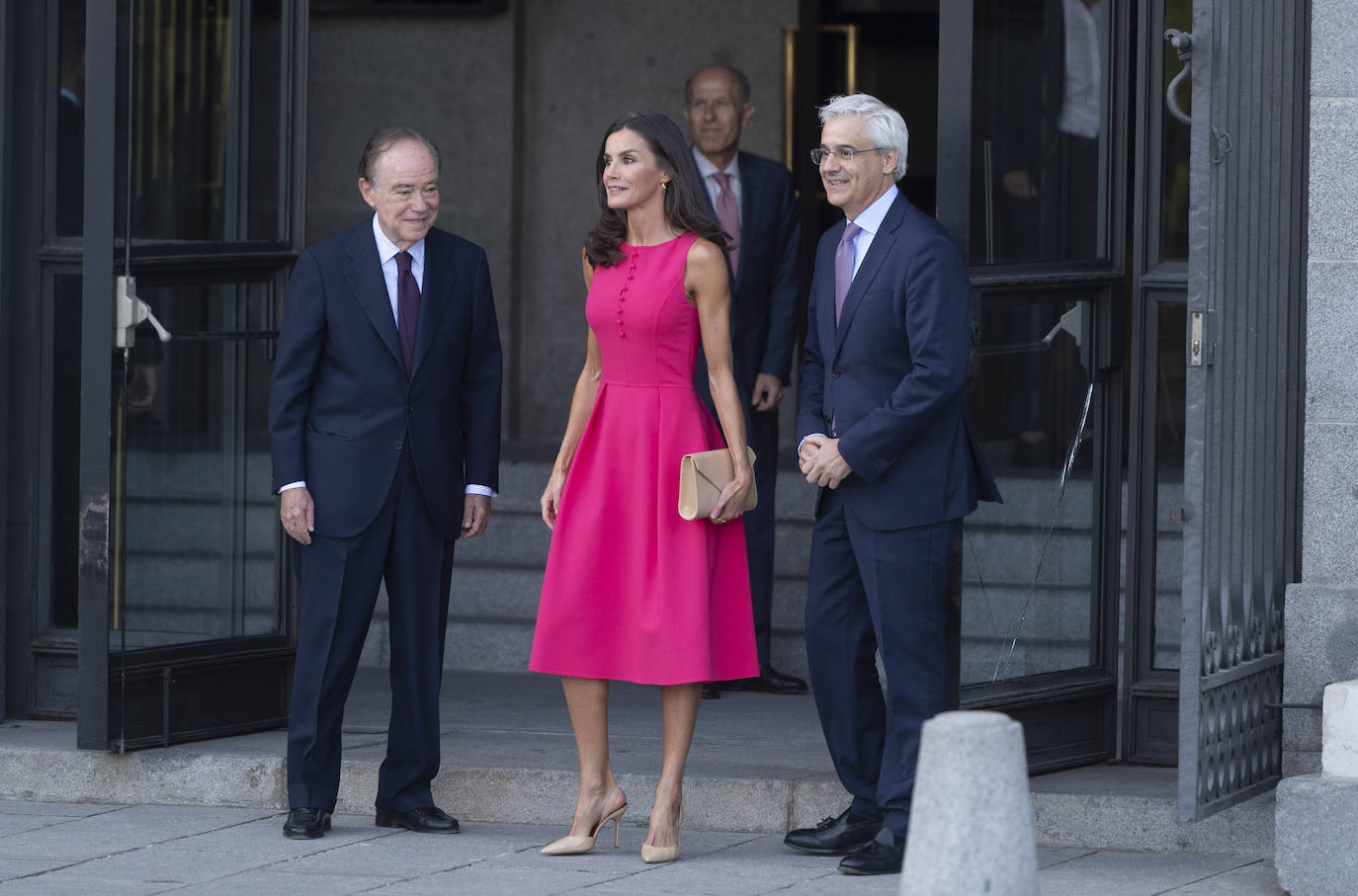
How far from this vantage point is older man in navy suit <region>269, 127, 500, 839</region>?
19.4 feet

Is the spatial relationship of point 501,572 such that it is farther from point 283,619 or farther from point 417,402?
point 417,402

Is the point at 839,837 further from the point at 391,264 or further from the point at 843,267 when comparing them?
the point at 391,264

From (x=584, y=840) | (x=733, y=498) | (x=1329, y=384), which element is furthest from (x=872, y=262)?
(x=584, y=840)

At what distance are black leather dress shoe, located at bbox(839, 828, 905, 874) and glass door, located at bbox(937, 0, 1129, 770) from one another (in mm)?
629

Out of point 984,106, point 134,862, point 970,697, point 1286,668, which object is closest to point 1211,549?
point 1286,668

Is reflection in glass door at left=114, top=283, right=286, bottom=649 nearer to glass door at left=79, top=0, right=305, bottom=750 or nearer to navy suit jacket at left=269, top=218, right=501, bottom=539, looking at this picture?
glass door at left=79, top=0, right=305, bottom=750

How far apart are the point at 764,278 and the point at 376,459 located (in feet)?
6.40

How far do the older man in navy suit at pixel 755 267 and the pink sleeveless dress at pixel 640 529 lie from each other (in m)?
1.66

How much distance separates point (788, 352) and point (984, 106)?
159 centimetres

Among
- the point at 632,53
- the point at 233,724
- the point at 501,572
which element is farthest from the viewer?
the point at 632,53

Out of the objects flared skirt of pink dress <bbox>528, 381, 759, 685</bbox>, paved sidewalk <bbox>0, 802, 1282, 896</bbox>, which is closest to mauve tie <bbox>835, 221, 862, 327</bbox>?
→ flared skirt of pink dress <bbox>528, 381, 759, 685</bbox>

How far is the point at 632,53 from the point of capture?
9992 millimetres

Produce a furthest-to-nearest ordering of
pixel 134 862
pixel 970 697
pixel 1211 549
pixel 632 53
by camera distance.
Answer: pixel 632 53
pixel 970 697
pixel 134 862
pixel 1211 549

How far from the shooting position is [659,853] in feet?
18.5
